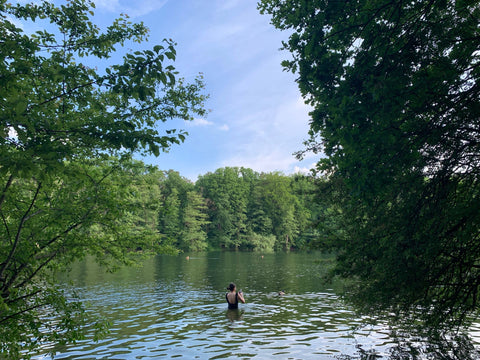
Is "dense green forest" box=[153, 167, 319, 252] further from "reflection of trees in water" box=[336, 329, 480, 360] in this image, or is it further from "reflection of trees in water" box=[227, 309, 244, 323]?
"reflection of trees in water" box=[336, 329, 480, 360]

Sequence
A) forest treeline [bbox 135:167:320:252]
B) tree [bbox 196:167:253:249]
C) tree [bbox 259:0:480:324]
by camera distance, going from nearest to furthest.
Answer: tree [bbox 259:0:480:324] < forest treeline [bbox 135:167:320:252] < tree [bbox 196:167:253:249]

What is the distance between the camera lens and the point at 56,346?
37.5 feet

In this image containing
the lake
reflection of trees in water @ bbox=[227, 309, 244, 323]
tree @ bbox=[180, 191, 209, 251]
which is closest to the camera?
the lake

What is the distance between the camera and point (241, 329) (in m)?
13.7

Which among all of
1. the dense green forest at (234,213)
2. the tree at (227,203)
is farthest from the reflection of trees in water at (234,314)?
the tree at (227,203)

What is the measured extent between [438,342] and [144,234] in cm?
1083

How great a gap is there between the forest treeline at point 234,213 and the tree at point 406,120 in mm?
71592

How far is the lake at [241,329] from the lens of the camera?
1062 centimetres

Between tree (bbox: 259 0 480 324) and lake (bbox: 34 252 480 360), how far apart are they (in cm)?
397

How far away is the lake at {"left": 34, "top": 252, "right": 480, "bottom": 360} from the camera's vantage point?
1062 centimetres

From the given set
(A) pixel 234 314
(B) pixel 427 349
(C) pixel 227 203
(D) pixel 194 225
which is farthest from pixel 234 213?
(B) pixel 427 349

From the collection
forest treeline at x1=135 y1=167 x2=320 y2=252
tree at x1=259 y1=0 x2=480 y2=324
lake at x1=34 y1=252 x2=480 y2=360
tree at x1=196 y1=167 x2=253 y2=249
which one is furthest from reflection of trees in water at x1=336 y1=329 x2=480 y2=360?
tree at x1=196 y1=167 x2=253 y2=249

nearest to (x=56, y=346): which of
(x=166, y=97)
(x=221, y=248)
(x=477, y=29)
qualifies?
(x=166, y=97)

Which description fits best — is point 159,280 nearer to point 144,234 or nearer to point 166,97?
point 144,234
